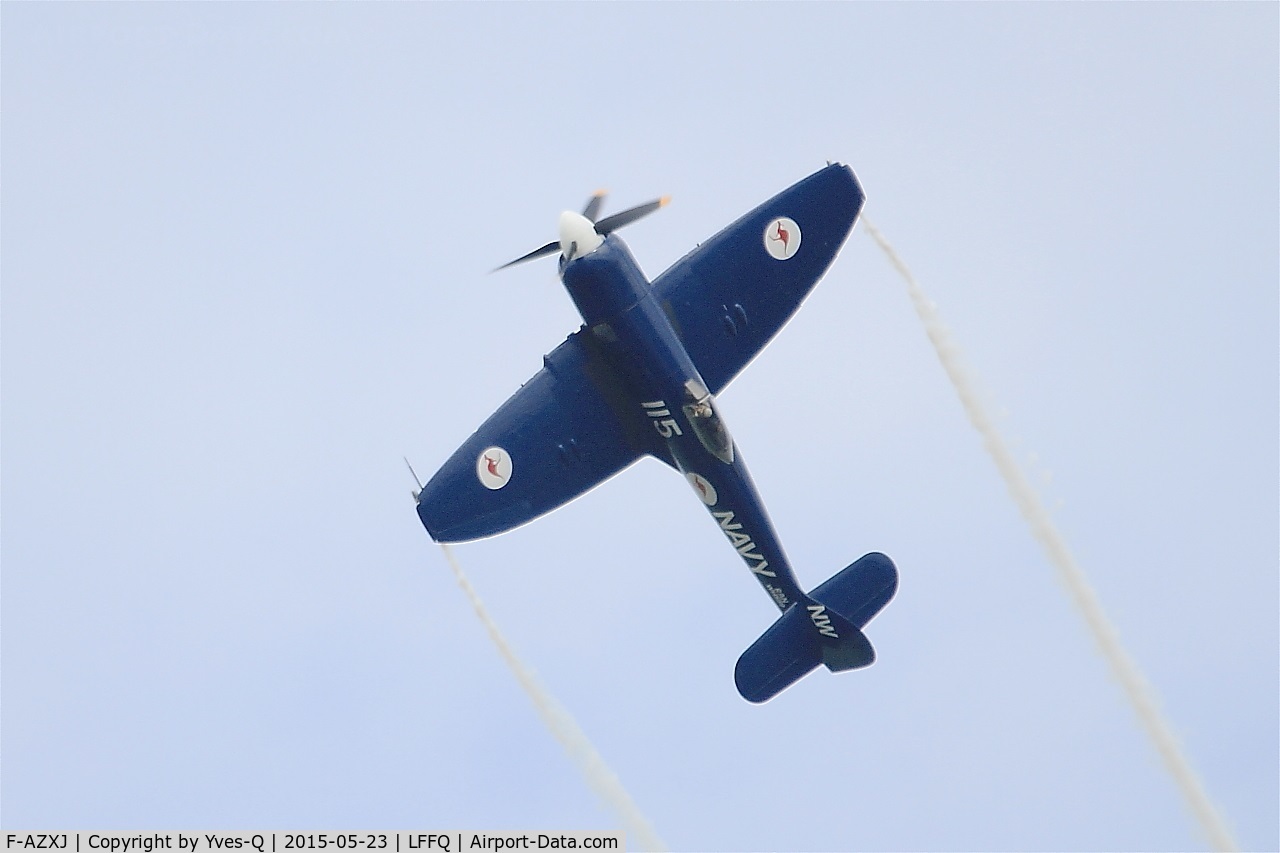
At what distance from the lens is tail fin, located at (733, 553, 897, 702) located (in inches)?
1524

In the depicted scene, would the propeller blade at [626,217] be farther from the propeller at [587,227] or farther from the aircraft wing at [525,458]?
the aircraft wing at [525,458]

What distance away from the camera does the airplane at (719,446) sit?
1476 inches

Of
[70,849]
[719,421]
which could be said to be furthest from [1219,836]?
[70,849]

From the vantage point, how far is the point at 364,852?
3566 cm

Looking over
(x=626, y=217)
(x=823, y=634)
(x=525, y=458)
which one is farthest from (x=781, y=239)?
(x=823, y=634)

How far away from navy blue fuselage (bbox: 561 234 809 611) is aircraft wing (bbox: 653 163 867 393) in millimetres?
845

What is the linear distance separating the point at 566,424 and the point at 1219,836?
13.1 m

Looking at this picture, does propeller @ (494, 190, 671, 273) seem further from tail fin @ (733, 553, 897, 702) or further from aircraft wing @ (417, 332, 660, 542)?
tail fin @ (733, 553, 897, 702)

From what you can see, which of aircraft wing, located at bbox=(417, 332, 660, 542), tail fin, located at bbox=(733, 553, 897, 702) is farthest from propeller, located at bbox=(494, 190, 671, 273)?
tail fin, located at bbox=(733, 553, 897, 702)

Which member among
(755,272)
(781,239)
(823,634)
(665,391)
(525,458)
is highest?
(781,239)

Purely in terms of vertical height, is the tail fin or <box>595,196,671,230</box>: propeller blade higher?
<box>595,196,671,230</box>: propeller blade

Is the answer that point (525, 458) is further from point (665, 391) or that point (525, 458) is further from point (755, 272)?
point (755, 272)

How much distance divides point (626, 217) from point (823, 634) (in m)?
8.56

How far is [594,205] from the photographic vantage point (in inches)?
1419
